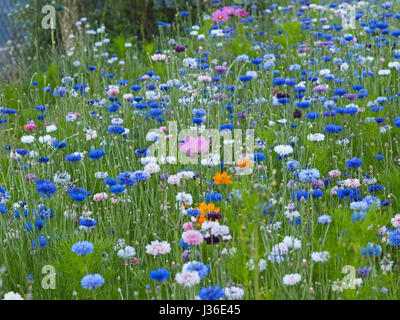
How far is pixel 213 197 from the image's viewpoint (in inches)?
89.4

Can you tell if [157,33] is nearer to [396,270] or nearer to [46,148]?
[46,148]

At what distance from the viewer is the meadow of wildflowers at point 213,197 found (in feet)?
5.82

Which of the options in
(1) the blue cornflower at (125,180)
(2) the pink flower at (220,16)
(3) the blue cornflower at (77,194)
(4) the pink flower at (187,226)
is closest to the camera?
(4) the pink flower at (187,226)

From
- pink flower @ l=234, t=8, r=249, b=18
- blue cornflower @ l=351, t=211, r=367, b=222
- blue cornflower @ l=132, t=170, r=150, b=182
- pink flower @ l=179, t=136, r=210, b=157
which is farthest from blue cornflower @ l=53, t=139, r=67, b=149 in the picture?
pink flower @ l=234, t=8, r=249, b=18

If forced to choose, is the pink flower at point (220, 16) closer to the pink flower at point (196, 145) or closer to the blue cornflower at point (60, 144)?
Answer: the blue cornflower at point (60, 144)

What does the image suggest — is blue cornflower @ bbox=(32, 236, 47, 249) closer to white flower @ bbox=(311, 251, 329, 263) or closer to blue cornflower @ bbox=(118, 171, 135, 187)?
blue cornflower @ bbox=(118, 171, 135, 187)

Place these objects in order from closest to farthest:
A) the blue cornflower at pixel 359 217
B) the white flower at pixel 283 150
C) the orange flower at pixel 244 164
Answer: the blue cornflower at pixel 359 217
the orange flower at pixel 244 164
the white flower at pixel 283 150

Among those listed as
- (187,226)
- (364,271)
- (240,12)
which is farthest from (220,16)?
(364,271)

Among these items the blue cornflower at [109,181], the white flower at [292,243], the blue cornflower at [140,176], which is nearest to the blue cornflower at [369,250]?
the white flower at [292,243]

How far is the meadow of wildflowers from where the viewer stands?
5.82ft

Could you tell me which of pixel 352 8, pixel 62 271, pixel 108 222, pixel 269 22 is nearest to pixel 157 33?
pixel 269 22

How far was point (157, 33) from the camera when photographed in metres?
7.16

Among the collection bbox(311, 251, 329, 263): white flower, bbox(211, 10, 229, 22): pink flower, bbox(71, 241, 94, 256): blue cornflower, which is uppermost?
bbox(211, 10, 229, 22): pink flower

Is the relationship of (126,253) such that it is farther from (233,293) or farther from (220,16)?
(220,16)
